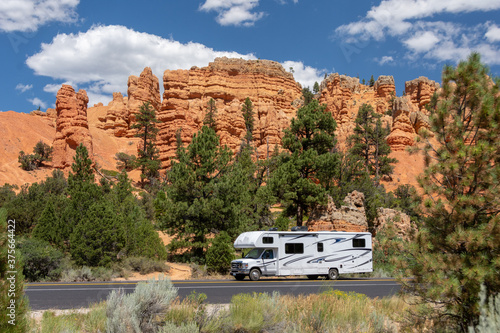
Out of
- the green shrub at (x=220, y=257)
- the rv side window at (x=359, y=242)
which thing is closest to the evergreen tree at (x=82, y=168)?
the green shrub at (x=220, y=257)

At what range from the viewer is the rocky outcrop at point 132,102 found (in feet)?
281

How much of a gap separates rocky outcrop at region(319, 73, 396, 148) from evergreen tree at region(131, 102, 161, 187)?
39220mm

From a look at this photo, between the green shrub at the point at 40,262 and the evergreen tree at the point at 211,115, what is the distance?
176 ft

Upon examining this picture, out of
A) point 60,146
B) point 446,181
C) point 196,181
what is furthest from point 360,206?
point 60,146

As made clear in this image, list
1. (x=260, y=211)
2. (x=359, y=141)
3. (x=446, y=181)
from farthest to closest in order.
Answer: (x=359, y=141)
(x=260, y=211)
(x=446, y=181)

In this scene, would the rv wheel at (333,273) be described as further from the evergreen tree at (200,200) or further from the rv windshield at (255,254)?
the evergreen tree at (200,200)

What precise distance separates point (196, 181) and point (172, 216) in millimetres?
2730

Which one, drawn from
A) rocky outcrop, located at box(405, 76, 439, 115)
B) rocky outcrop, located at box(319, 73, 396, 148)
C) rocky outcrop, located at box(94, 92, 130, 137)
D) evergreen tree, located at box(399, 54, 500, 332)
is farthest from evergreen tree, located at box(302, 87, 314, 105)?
evergreen tree, located at box(399, 54, 500, 332)

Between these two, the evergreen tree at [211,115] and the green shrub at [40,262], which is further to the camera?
the evergreen tree at [211,115]

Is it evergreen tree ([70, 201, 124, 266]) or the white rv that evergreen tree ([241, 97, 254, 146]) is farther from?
evergreen tree ([70, 201, 124, 266])

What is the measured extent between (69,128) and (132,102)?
2434 cm

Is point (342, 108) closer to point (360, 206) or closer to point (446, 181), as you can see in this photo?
point (360, 206)

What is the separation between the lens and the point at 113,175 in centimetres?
6488

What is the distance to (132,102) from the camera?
85.3m
